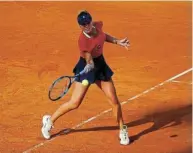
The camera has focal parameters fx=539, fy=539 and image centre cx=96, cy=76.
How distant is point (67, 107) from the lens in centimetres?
849

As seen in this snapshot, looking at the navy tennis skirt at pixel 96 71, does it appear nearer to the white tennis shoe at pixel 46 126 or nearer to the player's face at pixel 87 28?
the player's face at pixel 87 28

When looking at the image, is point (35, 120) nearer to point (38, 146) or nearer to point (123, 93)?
point (38, 146)

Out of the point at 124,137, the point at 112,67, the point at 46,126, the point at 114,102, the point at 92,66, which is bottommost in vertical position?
the point at 124,137

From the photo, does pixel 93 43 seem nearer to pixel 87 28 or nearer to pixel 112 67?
pixel 87 28

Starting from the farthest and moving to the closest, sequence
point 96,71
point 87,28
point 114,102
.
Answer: point 114,102 < point 96,71 < point 87,28

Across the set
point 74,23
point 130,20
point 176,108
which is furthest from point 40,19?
point 176,108

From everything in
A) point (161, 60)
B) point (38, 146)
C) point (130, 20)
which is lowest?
point (38, 146)

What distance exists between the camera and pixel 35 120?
9414mm

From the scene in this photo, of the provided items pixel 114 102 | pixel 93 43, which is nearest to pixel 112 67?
pixel 114 102

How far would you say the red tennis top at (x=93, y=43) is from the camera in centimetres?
790

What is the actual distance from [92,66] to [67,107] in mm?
993

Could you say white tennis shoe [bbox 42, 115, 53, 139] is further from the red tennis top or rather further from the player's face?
the player's face

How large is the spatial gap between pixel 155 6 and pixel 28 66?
5.48 meters

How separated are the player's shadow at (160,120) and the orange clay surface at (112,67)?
0.02 m
